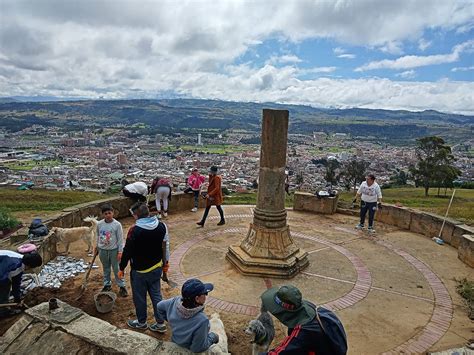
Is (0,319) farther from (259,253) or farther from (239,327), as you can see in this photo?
(259,253)

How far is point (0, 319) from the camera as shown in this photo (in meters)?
4.84

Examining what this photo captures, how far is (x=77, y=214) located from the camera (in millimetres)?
8742

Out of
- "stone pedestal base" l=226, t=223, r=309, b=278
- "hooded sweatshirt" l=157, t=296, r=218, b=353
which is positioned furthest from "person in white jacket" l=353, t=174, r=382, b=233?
"hooded sweatshirt" l=157, t=296, r=218, b=353

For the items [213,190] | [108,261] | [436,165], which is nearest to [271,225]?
[213,190]

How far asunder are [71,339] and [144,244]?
4.04ft

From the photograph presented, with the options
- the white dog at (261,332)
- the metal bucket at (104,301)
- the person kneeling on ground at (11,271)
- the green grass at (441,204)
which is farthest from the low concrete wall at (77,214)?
the green grass at (441,204)

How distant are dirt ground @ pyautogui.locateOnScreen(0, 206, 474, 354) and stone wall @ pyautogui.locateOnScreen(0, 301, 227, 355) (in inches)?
44.1

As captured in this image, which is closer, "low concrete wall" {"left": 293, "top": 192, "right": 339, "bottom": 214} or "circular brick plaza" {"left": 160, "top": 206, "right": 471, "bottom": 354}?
"circular brick plaza" {"left": 160, "top": 206, "right": 471, "bottom": 354}

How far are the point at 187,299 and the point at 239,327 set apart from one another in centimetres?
199

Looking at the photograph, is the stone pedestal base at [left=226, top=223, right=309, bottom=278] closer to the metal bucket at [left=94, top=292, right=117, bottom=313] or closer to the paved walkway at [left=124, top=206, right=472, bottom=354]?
the paved walkway at [left=124, top=206, right=472, bottom=354]

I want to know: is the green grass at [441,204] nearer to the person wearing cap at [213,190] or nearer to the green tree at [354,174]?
the person wearing cap at [213,190]

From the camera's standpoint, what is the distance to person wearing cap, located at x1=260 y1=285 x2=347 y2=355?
8.54ft

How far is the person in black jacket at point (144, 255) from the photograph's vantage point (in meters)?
4.35

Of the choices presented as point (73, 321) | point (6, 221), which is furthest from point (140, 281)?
point (6, 221)
